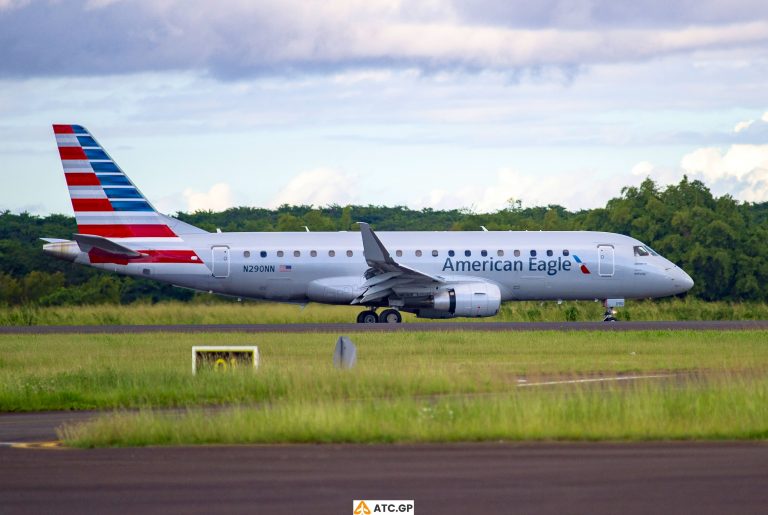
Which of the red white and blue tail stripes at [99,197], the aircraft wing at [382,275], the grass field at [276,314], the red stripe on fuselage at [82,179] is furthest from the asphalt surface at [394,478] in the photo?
the grass field at [276,314]

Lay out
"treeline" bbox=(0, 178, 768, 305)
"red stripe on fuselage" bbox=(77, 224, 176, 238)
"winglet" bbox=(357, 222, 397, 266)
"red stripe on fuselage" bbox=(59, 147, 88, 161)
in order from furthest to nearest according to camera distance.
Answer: "treeline" bbox=(0, 178, 768, 305) < "red stripe on fuselage" bbox=(59, 147, 88, 161) < "red stripe on fuselage" bbox=(77, 224, 176, 238) < "winglet" bbox=(357, 222, 397, 266)

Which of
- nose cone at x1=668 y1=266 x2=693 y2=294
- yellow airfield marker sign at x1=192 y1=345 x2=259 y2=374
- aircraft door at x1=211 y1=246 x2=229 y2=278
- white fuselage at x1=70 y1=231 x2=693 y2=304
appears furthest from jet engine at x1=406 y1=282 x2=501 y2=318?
yellow airfield marker sign at x1=192 y1=345 x2=259 y2=374

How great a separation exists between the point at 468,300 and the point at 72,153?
44.4ft

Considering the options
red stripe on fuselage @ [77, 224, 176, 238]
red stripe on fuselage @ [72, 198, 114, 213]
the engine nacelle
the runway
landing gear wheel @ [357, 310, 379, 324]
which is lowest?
the runway

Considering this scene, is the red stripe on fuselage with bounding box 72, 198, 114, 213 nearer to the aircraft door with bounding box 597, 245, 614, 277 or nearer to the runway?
the aircraft door with bounding box 597, 245, 614, 277

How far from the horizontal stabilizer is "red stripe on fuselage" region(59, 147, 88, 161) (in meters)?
2.63

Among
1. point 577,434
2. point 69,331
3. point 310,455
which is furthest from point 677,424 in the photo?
point 69,331

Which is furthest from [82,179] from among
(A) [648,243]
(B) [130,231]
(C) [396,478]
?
(A) [648,243]

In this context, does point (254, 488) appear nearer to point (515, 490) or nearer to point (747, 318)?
point (515, 490)

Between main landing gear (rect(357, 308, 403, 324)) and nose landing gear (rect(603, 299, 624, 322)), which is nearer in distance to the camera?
main landing gear (rect(357, 308, 403, 324))

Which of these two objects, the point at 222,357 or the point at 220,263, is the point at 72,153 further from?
the point at 222,357

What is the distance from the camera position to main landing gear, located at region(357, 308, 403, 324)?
42.0m

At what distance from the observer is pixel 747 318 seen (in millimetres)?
47906

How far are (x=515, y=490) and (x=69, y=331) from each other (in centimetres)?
2915
